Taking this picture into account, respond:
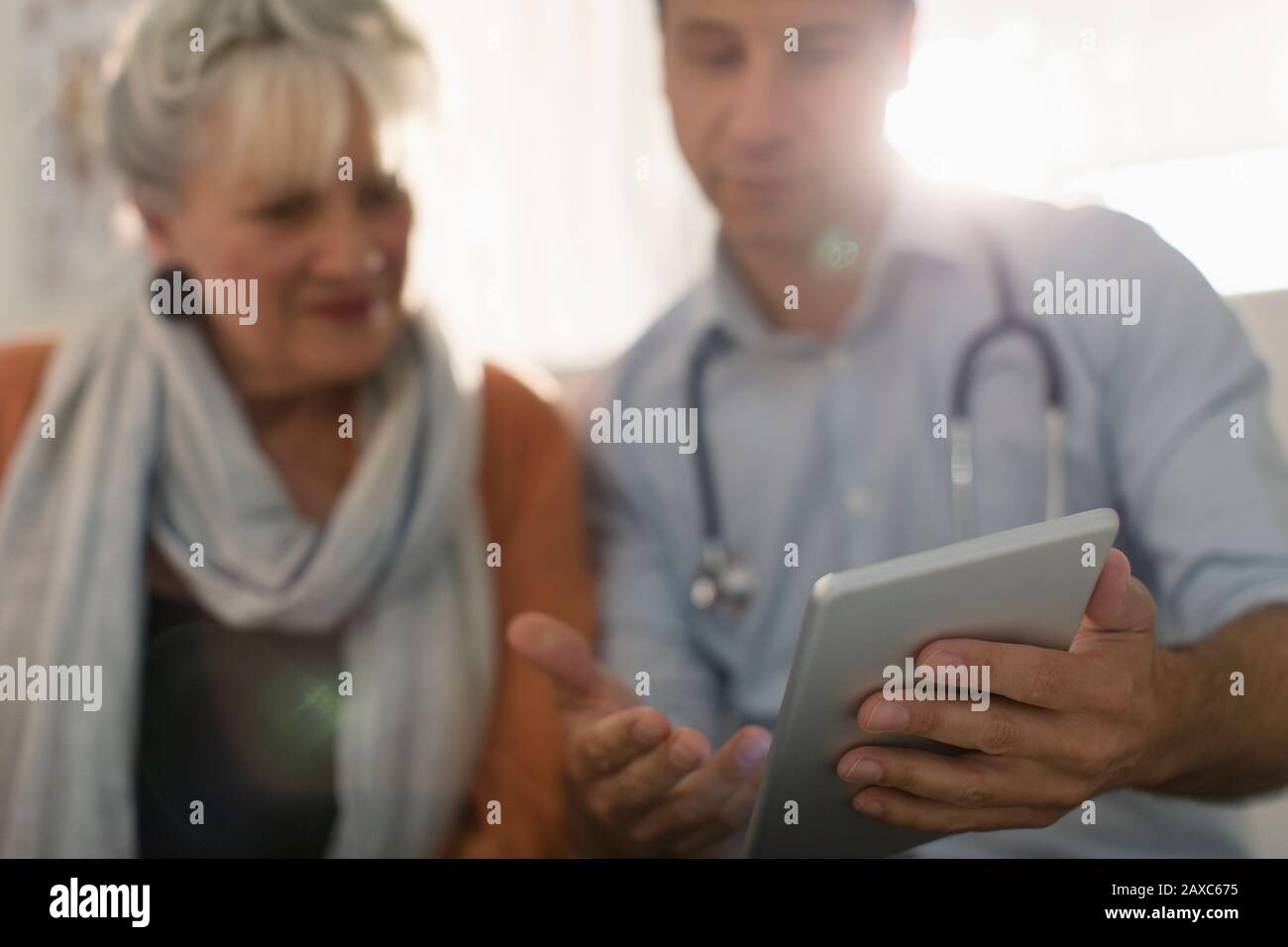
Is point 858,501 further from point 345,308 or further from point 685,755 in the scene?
point 345,308

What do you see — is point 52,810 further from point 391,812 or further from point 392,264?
point 392,264

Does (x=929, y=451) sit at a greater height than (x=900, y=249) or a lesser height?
lesser

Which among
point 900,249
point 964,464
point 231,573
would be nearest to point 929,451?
point 964,464

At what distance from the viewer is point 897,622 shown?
45 centimetres

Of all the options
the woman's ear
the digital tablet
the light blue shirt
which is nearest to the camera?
the digital tablet

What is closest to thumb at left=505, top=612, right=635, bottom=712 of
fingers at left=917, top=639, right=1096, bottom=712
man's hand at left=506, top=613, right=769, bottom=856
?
man's hand at left=506, top=613, right=769, bottom=856

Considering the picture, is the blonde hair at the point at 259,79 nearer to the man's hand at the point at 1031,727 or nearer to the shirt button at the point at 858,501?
the shirt button at the point at 858,501

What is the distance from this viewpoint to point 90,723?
28.1 inches

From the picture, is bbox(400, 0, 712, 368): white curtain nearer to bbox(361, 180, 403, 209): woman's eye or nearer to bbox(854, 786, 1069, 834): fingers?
bbox(361, 180, 403, 209): woman's eye

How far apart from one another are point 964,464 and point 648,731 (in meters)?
0.29

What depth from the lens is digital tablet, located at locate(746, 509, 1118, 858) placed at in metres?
0.43

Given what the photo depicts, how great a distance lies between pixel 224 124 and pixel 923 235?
0.49 m

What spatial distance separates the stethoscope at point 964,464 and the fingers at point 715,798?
13cm

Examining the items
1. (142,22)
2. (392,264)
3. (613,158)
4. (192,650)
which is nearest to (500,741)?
(192,650)
